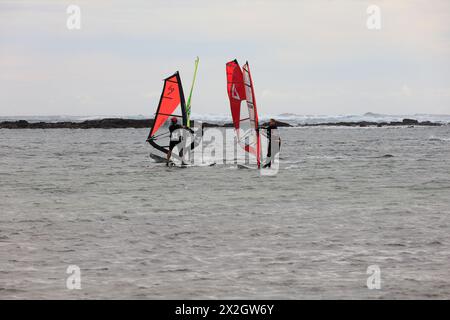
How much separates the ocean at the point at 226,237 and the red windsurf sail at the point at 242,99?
213cm

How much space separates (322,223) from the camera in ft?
40.7

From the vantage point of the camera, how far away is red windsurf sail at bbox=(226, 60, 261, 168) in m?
22.1

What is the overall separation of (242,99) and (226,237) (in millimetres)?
11887

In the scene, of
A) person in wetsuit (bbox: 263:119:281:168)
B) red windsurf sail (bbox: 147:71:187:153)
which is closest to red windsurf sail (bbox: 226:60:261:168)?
person in wetsuit (bbox: 263:119:281:168)

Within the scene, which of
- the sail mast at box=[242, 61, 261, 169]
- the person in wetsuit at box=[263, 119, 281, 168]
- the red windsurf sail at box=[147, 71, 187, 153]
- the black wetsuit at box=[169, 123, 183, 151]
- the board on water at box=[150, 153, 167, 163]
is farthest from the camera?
the board on water at box=[150, 153, 167, 163]

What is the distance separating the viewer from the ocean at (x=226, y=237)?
8070 mm

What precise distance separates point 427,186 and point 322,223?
301 inches

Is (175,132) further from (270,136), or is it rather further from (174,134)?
(270,136)

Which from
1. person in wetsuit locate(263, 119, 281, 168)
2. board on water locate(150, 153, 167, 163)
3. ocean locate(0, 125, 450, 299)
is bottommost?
ocean locate(0, 125, 450, 299)

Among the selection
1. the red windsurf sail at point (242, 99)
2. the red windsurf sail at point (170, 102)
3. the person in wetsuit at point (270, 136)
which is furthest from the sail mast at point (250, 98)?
the red windsurf sail at point (170, 102)

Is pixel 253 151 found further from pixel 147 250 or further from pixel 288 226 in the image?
pixel 147 250

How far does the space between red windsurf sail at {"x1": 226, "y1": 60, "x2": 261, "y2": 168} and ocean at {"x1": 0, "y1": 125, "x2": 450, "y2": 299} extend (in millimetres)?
2131

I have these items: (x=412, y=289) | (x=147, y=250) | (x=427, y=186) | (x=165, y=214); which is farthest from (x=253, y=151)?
(x=412, y=289)

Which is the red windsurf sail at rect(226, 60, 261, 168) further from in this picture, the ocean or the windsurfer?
the windsurfer
